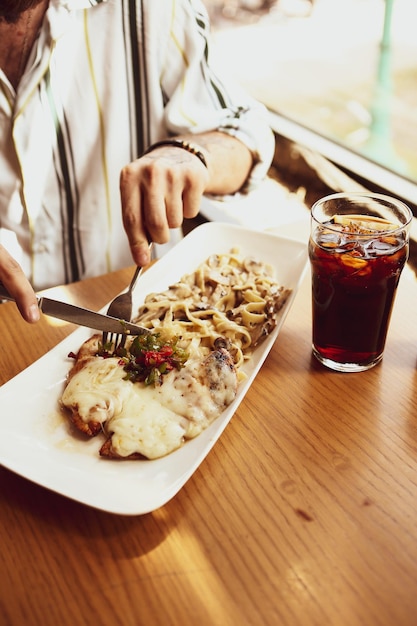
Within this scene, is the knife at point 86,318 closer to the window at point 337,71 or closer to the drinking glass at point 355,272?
the drinking glass at point 355,272

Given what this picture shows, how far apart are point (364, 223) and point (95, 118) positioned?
1.13 m

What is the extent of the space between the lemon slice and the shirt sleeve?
82 cm

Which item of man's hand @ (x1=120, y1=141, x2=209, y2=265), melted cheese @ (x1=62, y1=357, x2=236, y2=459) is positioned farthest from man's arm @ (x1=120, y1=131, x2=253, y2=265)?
melted cheese @ (x1=62, y1=357, x2=236, y2=459)

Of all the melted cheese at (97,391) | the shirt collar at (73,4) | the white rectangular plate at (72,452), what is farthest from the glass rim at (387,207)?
the shirt collar at (73,4)

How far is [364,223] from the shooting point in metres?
1.40

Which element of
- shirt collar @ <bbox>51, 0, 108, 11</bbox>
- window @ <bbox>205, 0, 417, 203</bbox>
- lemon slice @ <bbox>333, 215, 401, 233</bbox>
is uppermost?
shirt collar @ <bbox>51, 0, 108, 11</bbox>

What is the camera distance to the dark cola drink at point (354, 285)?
129 cm

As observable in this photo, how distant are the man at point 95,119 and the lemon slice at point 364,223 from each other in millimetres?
573

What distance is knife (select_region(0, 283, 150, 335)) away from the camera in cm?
140

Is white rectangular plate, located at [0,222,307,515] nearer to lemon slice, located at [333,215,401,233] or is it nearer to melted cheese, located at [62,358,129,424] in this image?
melted cheese, located at [62,358,129,424]

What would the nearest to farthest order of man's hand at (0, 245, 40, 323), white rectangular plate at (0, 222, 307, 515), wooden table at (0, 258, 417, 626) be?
wooden table at (0, 258, 417, 626), white rectangular plate at (0, 222, 307, 515), man's hand at (0, 245, 40, 323)

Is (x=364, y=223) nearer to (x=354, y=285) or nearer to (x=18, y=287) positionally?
(x=354, y=285)

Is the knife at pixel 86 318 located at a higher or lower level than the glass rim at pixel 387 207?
lower

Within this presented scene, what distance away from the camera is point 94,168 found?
217cm
